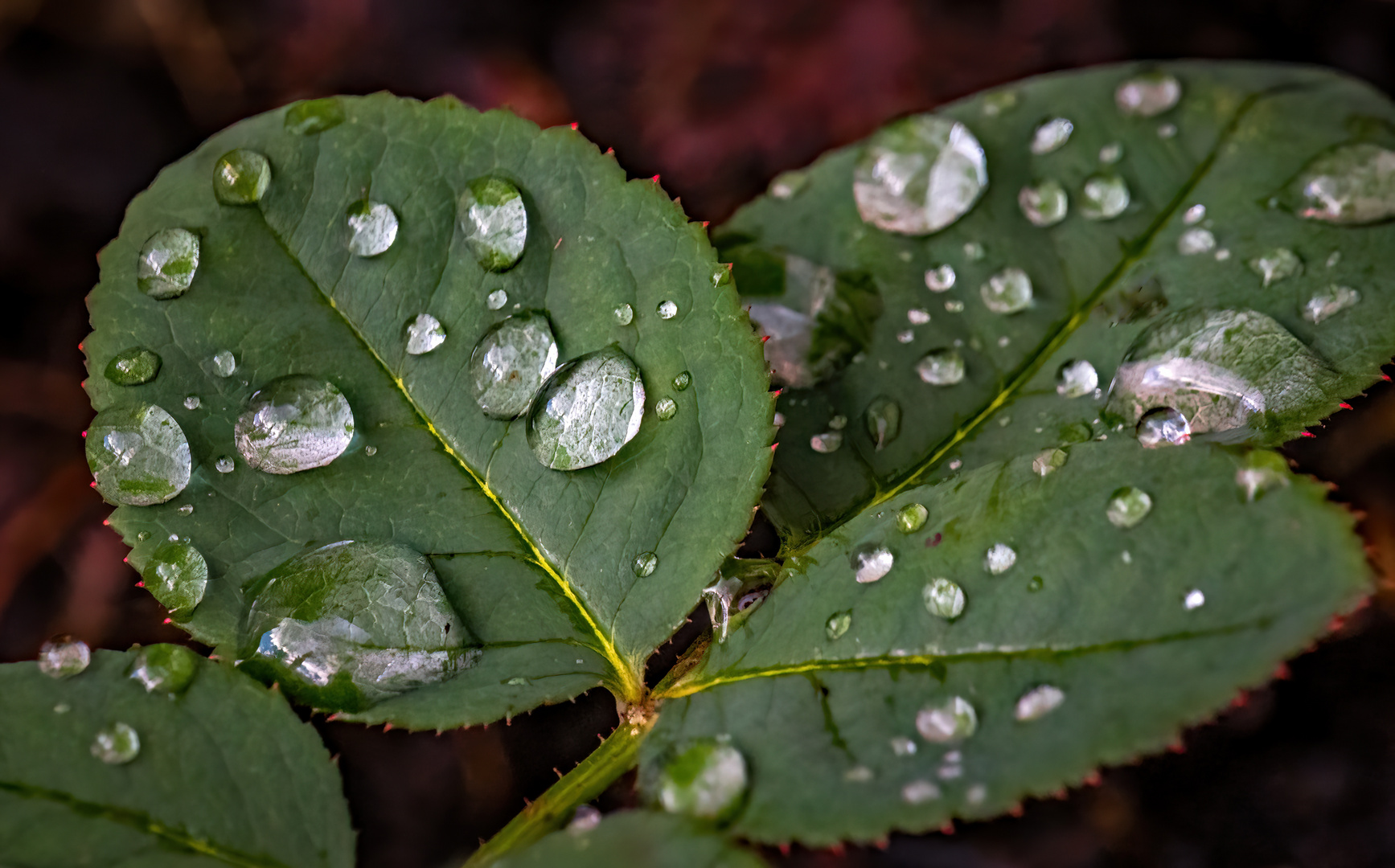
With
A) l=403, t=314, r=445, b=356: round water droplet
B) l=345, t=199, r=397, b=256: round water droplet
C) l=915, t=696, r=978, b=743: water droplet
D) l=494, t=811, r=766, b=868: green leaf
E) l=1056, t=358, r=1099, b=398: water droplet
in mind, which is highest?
l=345, t=199, r=397, b=256: round water droplet

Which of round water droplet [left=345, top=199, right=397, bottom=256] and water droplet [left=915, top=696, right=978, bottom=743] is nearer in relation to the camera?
water droplet [left=915, top=696, right=978, bottom=743]

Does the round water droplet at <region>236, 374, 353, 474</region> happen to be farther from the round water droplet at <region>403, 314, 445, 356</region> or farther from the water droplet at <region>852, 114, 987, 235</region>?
the water droplet at <region>852, 114, 987, 235</region>

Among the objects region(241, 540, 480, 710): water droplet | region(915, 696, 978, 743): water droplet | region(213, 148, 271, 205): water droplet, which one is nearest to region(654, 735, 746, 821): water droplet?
region(915, 696, 978, 743): water droplet

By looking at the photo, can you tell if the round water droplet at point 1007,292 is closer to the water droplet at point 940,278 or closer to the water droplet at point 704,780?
the water droplet at point 940,278

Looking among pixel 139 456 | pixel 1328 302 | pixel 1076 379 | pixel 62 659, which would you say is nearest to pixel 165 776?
pixel 62 659

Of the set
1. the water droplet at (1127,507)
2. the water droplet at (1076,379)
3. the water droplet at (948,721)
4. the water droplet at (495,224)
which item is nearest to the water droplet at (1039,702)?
the water droplet at (948,721)

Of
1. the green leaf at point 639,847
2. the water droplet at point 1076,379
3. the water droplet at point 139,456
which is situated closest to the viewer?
the green leaf at point 639,847

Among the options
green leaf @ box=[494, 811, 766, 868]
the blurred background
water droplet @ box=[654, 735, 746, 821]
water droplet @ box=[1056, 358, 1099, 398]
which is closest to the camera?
green leaf @ box=[494, 811, 766, 868]
